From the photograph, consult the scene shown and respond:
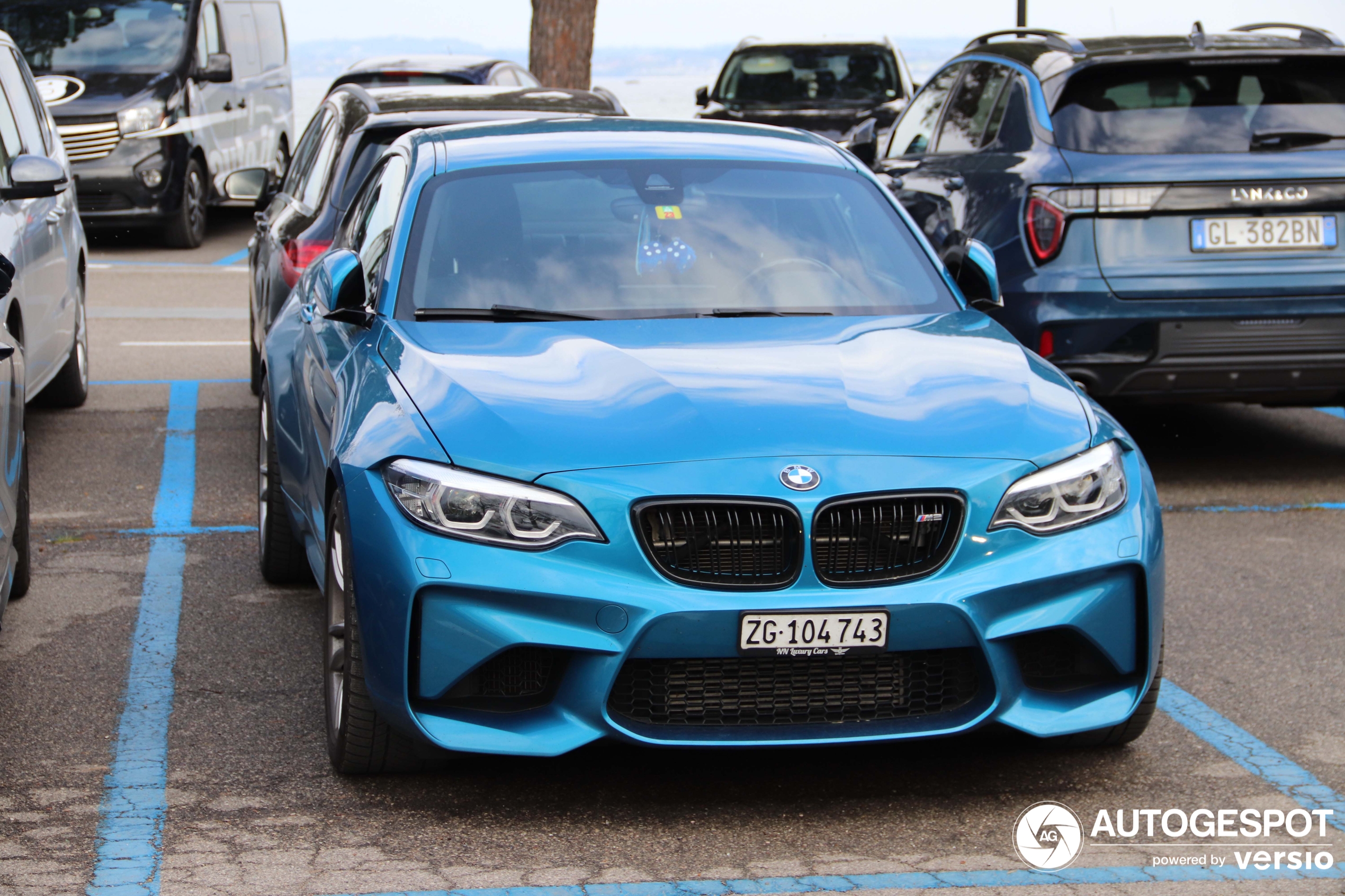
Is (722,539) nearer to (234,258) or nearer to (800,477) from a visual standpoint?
(800,477)

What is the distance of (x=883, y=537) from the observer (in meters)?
3.74

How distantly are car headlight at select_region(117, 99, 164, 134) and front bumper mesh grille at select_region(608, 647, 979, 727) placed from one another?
13.5 meters

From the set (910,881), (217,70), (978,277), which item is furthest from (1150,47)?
(217,70)

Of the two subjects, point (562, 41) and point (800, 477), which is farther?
point (562, 41)

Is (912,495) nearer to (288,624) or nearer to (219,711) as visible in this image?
(219,711)

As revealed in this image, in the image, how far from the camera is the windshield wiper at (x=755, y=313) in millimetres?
4852

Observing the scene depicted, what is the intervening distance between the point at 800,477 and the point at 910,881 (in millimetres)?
859

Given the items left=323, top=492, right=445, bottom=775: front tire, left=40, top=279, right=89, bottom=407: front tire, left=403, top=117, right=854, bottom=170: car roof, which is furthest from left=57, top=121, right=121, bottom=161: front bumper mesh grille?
left=323, top=492, right=445, bottom=775: front tire

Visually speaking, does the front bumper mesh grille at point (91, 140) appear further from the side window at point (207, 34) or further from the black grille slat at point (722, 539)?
the black grille slat at point (722, 539)

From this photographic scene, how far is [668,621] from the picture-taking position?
3611 millimetres

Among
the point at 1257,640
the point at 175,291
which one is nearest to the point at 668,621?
the point at 1257,640

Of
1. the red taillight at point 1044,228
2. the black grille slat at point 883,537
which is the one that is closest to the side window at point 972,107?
the red taillight at point 1044,228

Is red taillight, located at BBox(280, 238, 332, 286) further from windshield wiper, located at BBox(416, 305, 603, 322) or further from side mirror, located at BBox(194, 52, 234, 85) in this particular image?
side mirror, located at BBox(194, 52, 234, 85)

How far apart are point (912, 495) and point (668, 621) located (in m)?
0.59
